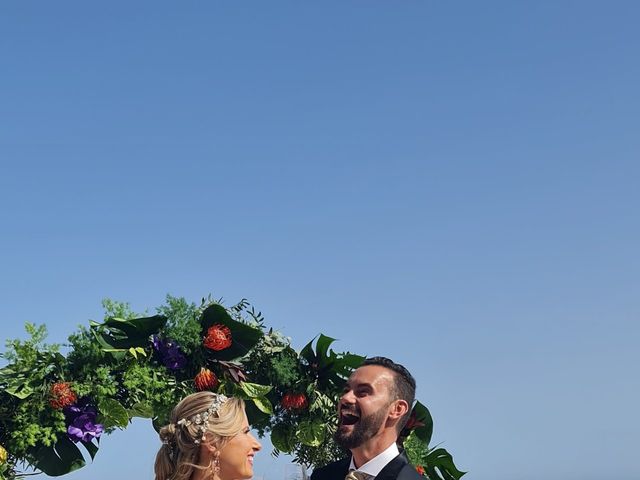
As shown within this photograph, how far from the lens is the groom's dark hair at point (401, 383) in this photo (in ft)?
26.2

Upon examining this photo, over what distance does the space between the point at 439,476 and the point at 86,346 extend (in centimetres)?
462

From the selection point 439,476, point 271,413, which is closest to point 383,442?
point 271,413

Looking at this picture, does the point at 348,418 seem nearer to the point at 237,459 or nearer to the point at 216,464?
the point at 237,459

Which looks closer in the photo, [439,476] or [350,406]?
[350,406]

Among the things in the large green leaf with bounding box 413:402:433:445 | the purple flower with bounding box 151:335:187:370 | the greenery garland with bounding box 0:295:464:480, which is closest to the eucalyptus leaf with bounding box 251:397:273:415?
the greenery garland with bounding box 0:295:464:480

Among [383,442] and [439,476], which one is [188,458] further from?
[439,476]

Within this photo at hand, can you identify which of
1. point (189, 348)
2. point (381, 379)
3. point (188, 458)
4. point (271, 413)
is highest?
point (189, 348)

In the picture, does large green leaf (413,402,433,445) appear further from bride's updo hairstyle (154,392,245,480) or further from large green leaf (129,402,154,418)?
bride's updo hairstyle (154,392,245,480)

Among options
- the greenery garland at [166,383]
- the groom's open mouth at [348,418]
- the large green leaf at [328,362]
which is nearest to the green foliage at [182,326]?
the greenery garland at [166,383]

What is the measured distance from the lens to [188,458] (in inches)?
284

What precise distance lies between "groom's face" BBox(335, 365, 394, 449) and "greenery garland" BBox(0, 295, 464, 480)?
230 centimetres

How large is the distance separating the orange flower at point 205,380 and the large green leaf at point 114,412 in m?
0.86

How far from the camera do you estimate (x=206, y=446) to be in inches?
284

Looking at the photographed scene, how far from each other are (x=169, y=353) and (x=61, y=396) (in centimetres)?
127
